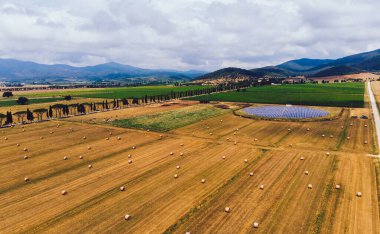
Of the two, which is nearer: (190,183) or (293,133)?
(190,183)

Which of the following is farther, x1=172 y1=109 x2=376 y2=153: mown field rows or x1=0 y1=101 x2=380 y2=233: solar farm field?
x1=172 y1=109 x2=376 y2=153: mown field rows

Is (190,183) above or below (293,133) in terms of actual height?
below

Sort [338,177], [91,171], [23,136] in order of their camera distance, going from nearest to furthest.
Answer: [338,177] < [91,171] < [23,136]

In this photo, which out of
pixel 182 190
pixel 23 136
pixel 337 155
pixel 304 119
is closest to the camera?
pixel 182 190

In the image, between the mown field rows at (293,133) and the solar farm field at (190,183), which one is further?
the mown field rows at (293,133)

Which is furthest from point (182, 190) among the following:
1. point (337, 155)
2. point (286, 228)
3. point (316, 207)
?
point (337, 155)

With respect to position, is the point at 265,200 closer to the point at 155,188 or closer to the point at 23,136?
the point at 155,188

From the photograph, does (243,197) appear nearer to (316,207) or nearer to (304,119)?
(316,207)

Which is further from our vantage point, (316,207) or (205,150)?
(205,150)
